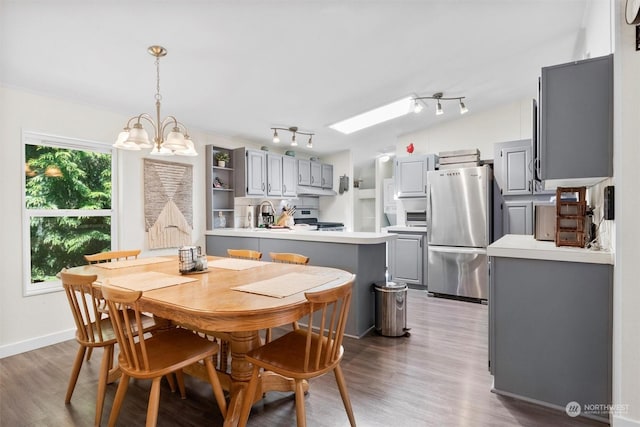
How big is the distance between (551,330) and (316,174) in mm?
4660

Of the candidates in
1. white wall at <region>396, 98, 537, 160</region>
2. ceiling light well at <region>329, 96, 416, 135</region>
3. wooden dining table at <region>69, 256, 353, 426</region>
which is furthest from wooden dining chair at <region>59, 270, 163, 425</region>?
white wall at <region>396, 98, 537, 160</region>

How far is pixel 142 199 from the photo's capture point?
377 centimetres

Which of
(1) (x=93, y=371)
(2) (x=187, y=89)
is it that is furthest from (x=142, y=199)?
(1) (x=93, y=371)

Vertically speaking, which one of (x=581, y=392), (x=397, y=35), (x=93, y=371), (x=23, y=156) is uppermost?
(x=397, y=35)

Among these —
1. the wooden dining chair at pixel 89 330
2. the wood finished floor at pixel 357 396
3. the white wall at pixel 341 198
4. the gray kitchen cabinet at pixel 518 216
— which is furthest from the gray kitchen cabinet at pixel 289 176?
the wooden dining chair at pixel 89 330

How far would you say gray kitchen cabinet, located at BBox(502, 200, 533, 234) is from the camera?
13.9 ft

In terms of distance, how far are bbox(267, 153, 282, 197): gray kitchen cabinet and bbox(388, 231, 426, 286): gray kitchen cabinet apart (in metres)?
2.01

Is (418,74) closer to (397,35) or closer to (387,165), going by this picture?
(397,35)

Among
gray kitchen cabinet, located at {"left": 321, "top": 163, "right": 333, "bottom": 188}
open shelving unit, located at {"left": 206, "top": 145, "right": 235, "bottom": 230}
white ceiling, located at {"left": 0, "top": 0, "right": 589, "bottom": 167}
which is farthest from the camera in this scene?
gray kitchen cabinet, located at {"left": 321, "top": 163, "right": 333, "bottom": 188}

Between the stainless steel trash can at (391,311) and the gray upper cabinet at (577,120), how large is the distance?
5.51 ft

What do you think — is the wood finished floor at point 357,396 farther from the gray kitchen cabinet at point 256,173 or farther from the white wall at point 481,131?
the white wall at point 481,131

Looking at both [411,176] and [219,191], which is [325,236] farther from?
[411,176]

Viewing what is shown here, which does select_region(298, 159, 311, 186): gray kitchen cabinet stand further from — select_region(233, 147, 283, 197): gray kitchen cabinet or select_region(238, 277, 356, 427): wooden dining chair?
select_region(238, 277, 356, 427): wooden dining chair

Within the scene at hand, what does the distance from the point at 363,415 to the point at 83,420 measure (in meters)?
1.66
